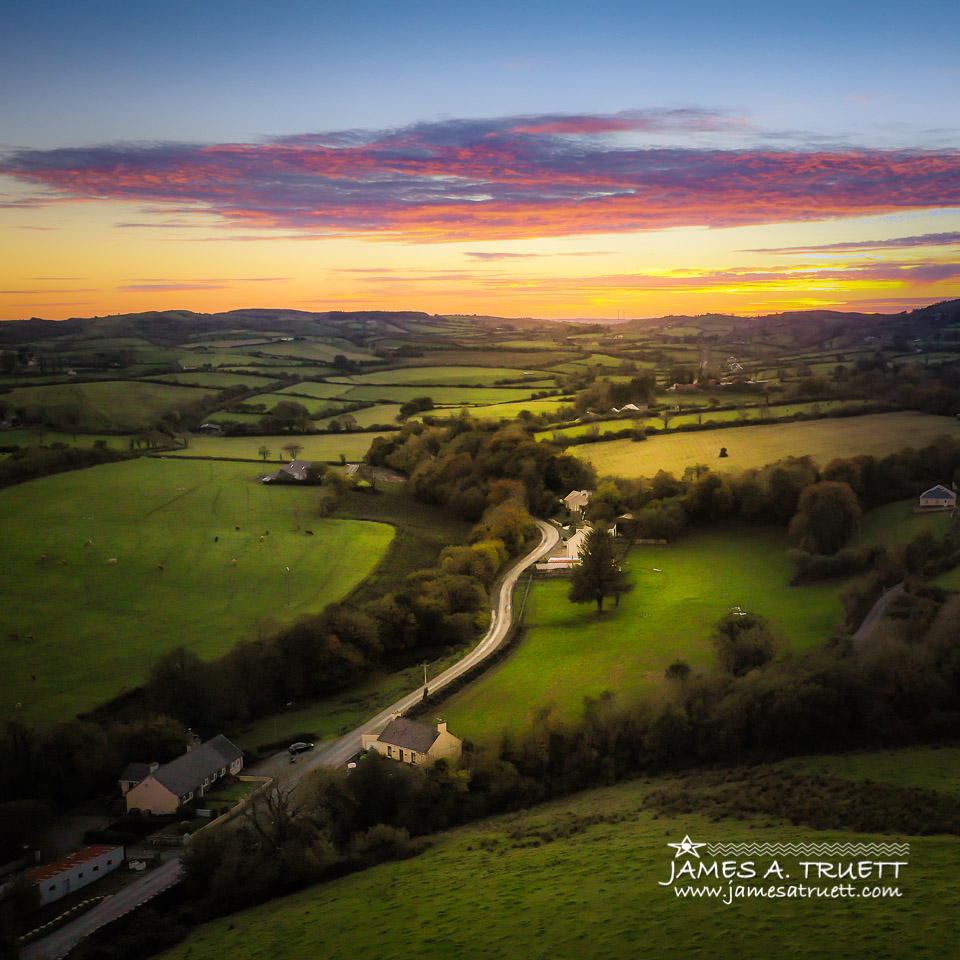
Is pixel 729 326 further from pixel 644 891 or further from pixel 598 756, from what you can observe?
pixel 644 891

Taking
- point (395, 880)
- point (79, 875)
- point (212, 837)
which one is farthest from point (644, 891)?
point (79, 875)

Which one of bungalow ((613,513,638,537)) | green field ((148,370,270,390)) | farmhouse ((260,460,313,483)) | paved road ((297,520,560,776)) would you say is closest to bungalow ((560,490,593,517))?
bungalow ((613,513,638,537))

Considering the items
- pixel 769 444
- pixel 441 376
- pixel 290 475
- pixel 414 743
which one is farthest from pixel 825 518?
pixel 441 376

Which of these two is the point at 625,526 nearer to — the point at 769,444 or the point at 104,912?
the point at 769,444

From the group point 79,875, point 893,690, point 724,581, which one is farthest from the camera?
point 724,581

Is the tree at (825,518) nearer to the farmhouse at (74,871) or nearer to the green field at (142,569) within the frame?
the green field at (142,569)

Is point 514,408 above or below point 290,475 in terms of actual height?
above
